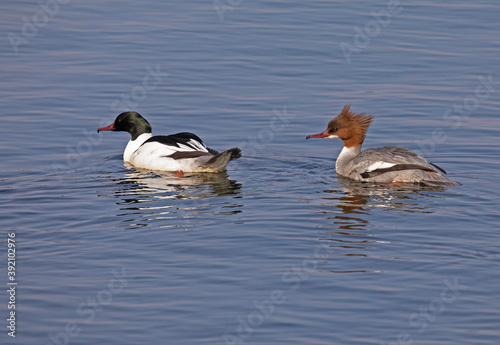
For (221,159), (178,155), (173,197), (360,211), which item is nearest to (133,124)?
(178,155)

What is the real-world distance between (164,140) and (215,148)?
125cm

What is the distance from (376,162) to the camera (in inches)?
476

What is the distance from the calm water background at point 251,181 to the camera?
24.8 ft

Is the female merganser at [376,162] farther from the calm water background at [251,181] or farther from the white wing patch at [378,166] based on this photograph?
the calm water background at [251,181]

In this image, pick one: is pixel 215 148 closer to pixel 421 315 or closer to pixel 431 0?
pixel 421 315

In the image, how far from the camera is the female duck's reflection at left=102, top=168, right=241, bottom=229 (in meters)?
10.3

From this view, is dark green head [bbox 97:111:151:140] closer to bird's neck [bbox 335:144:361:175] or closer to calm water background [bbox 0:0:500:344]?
calm water background [bbox 0:0:500:344]

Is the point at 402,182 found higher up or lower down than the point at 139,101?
lower down

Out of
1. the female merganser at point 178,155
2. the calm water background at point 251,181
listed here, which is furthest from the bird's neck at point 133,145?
the calm water background at point 251,181

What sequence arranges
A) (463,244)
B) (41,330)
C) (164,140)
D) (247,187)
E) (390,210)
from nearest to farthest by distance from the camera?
(41,330) → (463,244) → (390,210) → (247,187) → (164,140)

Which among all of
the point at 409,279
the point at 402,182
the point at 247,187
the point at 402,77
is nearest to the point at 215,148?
the point at 247,187

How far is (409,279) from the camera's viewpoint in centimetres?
824

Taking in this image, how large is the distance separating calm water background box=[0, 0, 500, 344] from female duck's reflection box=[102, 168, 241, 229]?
5cm

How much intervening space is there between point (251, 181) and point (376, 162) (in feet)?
5.95
